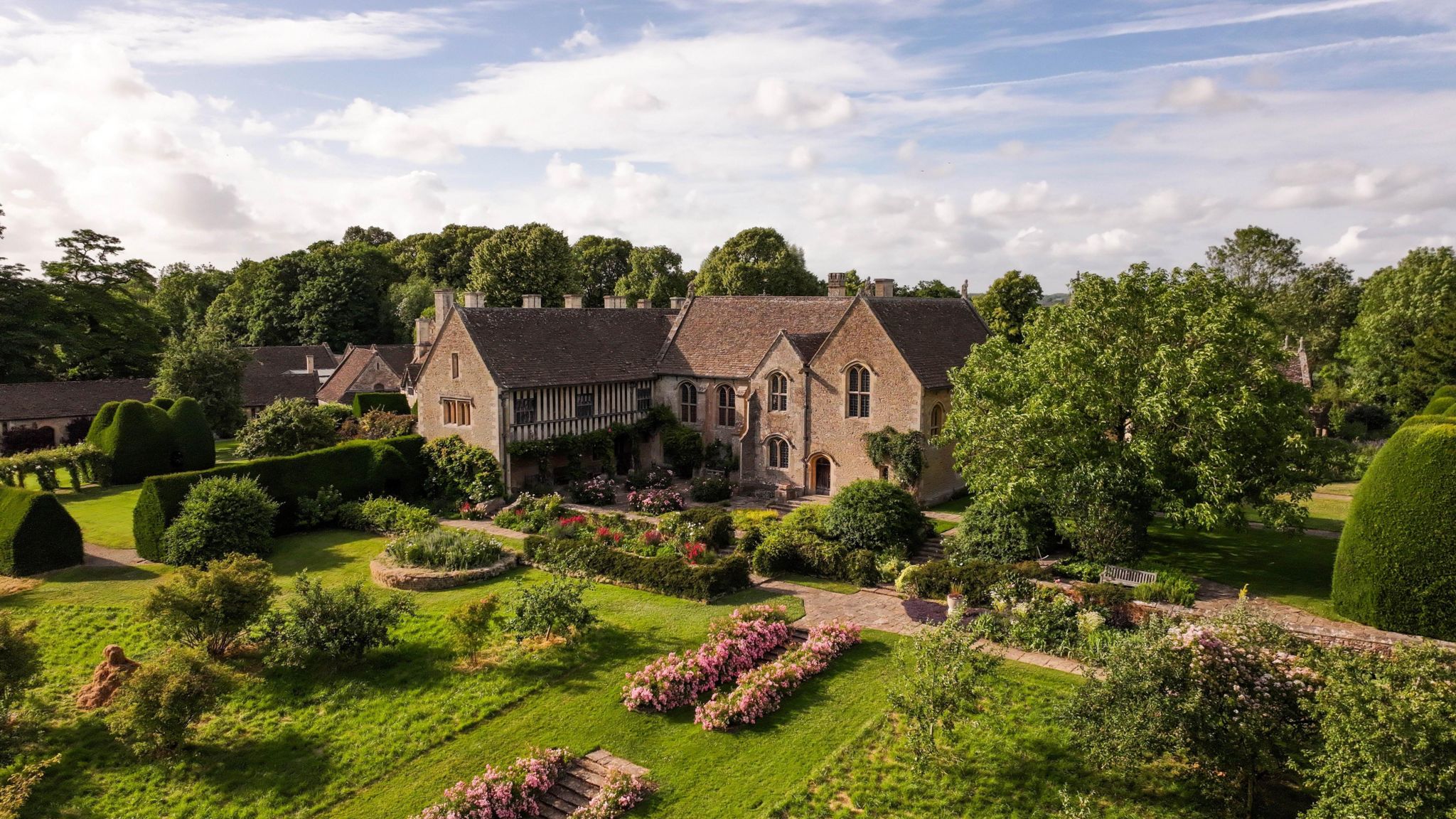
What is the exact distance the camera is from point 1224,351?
2191 centimetres

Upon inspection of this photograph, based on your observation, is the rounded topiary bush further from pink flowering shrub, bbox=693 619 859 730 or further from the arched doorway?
the arched doorway

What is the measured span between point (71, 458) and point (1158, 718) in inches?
1788

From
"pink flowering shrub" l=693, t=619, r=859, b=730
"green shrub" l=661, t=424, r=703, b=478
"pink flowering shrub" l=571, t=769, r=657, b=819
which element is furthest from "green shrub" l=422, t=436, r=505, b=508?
"pink flowering shrub" l=571, t=769, r=657, b=819

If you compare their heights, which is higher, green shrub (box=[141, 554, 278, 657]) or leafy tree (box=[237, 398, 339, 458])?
leafy tree (box=[237, 398, 339, 458])

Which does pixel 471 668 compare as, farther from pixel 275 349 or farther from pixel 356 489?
pixel 275 349

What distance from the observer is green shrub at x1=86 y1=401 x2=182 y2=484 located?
38.9 metres

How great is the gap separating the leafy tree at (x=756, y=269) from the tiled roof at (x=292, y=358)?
32.9m

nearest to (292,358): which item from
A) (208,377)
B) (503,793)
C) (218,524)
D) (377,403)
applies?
(208,377)

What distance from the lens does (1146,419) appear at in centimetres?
2255

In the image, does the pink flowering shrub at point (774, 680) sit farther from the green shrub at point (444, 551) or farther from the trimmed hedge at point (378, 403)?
the trimmed hedge at point (378, 403)

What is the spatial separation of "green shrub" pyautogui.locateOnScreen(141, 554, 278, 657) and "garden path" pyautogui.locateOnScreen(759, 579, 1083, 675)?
13.4 m

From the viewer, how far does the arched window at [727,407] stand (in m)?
39.0

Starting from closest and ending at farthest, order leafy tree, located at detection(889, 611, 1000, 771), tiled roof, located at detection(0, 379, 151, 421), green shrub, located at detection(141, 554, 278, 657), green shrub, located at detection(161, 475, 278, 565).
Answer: leafy tree, located at detection(889, 611, 1000, 771) → green shrub, located at detection(141, 554, 278, 657) → green shrub, located at detection(161, 475, 278, 565) → tiled roof, located at detection(0, 379, 151, 421)

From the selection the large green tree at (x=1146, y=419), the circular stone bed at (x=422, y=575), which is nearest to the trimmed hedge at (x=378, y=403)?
the circular stone bed at (x=422, y=575)
